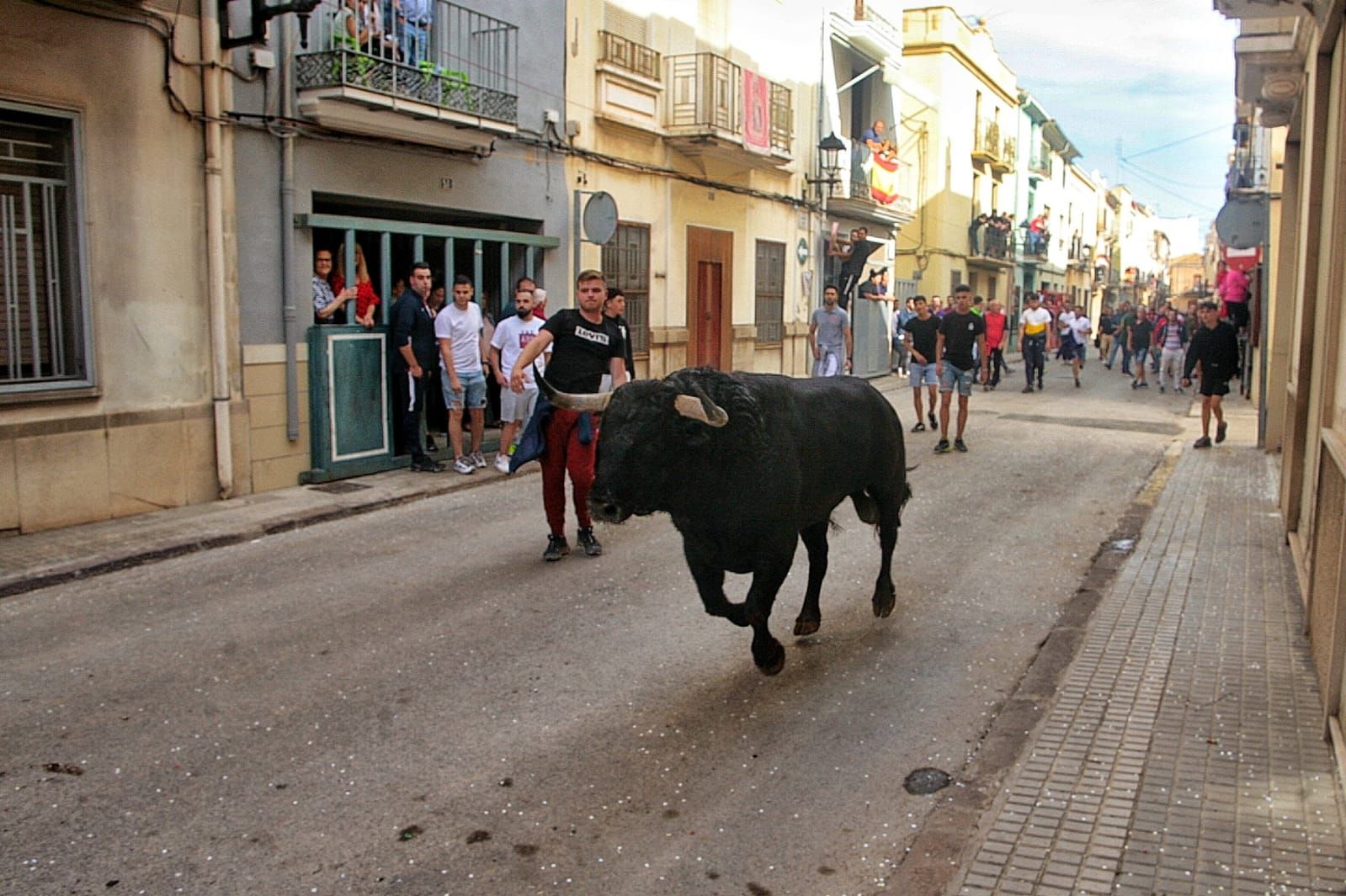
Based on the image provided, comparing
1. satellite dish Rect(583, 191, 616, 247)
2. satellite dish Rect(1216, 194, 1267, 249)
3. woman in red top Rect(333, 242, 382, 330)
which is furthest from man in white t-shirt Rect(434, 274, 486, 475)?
satellite dish Rect(1216, 194, 1267, 249)

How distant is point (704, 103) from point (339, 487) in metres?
8.69

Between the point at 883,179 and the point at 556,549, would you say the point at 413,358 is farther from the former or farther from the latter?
the point at 883,179

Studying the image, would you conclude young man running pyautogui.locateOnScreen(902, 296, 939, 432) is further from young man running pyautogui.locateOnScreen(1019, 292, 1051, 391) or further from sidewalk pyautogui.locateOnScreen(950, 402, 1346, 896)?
young man running pyautogui.locateOnScreen(1019, 292, 1051, 391)

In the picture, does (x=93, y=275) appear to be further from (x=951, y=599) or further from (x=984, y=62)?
(x=984, y=62)

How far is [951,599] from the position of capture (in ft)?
22.1

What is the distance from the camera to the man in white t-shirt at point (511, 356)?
433 inches

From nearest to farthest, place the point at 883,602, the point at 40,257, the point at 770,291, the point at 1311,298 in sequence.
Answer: the point at 883,602 → the point at 1311,298 → the point at 40,257 → the point at 770,291

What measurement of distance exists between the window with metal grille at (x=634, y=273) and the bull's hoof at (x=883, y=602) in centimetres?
945

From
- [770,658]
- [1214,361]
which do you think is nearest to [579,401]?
[770,658]

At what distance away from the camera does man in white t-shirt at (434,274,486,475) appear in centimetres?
1081

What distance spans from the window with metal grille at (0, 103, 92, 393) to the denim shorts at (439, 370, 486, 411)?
334 centimetres

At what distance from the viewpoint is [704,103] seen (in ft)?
53.5

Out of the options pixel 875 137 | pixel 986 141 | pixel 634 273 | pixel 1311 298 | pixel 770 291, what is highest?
Answer: pixel 986 141

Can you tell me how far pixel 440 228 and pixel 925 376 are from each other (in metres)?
6.16
